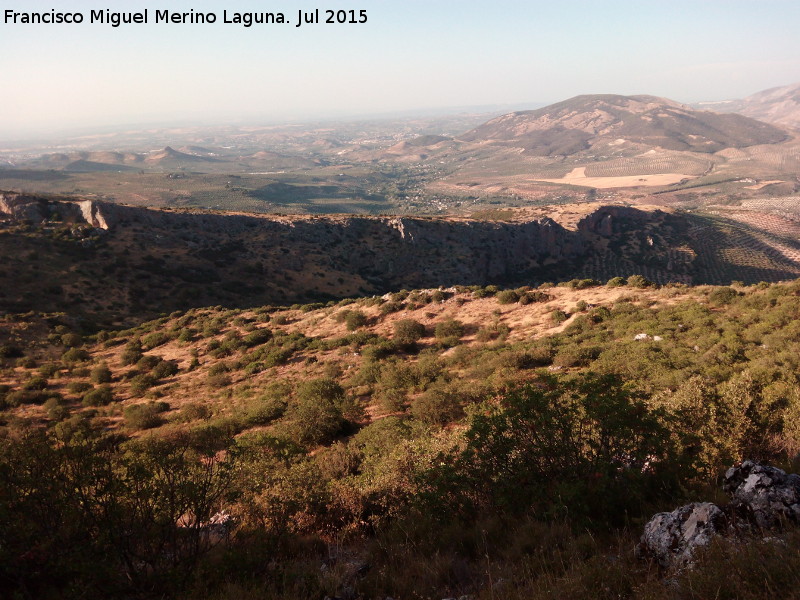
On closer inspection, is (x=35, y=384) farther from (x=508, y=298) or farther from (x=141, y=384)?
(x=508, y=298)

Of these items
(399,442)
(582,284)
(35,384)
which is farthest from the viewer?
(582,284)

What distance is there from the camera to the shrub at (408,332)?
2720 cm

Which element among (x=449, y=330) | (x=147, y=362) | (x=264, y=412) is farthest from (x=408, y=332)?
(x=147, y=362)

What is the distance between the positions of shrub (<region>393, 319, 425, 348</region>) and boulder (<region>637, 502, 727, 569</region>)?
21.3 m

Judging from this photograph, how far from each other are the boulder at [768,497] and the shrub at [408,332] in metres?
21.4

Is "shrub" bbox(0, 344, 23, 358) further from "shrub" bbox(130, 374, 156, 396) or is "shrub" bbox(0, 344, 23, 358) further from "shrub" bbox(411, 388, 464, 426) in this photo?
"shrub" bbox(411, 388, 464, 426)

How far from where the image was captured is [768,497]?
19.4ft

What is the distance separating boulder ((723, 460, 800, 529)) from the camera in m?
5.72

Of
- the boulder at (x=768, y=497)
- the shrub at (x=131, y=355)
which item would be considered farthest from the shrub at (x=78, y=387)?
the boulder at (x=768, y=497)

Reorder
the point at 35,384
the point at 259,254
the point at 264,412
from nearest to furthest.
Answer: the point at 264,412, the point at 35,384, the point at 259,254

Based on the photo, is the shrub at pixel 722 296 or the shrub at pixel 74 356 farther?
the shrub at pixel 74 356

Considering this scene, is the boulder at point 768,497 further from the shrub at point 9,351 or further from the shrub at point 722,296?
the shrub at point 9,351

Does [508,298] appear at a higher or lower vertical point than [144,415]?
higher

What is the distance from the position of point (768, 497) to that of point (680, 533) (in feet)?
5.02
